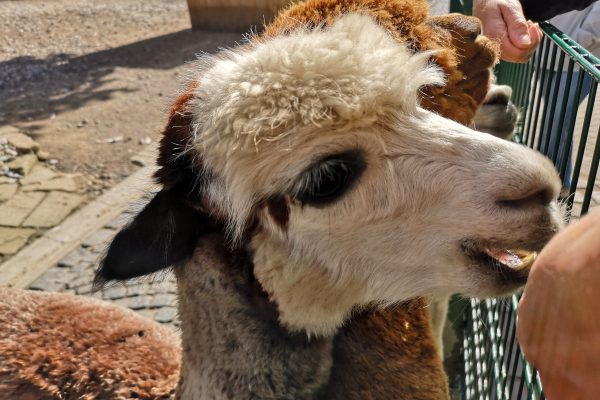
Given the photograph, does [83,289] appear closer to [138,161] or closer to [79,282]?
[79,282]

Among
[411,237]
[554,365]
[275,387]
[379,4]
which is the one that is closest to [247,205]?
[411,237]

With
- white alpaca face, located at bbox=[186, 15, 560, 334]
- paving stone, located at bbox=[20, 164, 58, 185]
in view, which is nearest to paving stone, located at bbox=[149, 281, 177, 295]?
paving stone, located at bbox=[20, 164, 58, 185]

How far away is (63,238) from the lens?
17.0 ft

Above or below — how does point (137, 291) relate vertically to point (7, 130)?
below

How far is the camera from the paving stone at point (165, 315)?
4129mm

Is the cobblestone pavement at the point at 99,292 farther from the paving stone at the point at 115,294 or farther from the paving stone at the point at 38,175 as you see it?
the paving stone at the point at 38,175

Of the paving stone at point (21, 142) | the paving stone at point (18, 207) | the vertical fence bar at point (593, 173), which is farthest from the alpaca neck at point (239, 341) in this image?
the paving stone at point (21, 142)

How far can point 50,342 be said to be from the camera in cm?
235

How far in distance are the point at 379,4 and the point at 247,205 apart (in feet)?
2.93

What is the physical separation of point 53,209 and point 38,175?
86 centimetres

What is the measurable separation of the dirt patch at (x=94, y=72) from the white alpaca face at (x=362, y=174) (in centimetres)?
402

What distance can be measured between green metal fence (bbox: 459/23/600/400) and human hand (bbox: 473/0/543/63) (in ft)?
0.22

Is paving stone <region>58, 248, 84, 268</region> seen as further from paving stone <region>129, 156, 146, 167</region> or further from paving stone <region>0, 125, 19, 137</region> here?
paving stone <region>0, 125, 19, 137</region>

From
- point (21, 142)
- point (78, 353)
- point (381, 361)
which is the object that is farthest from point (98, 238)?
point (381, 361)
